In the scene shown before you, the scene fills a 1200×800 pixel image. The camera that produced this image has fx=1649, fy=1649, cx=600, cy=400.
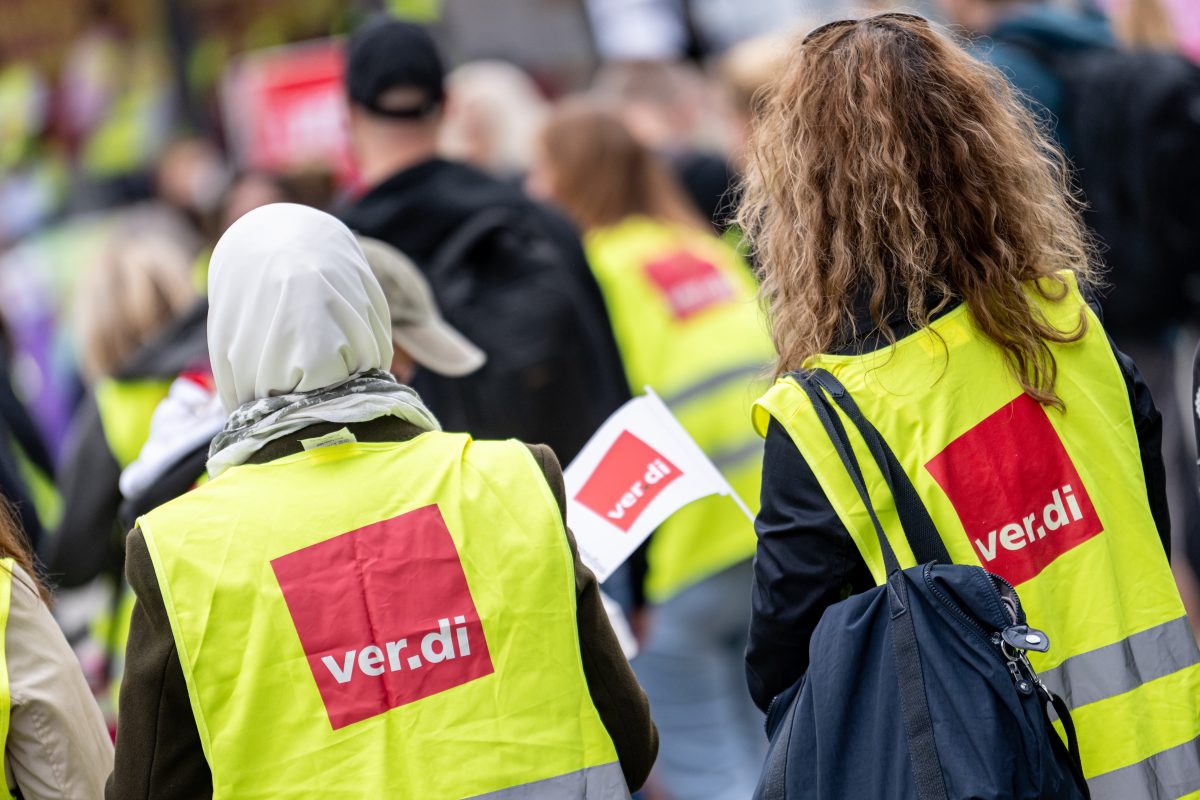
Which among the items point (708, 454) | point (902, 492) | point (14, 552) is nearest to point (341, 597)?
point (14, 552)

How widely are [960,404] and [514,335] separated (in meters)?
1.95

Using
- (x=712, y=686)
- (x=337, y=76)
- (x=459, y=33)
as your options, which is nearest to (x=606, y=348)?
(x=712, y=686)

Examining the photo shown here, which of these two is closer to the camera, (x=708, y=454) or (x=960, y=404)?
(x=960, y=404)

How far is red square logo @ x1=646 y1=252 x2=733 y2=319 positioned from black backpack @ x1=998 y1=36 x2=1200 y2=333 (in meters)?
1.31

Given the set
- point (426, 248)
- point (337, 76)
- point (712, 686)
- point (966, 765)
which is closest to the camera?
point (966, 765)

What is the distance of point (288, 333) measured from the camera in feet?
8.71

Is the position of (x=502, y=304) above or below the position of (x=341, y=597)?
below

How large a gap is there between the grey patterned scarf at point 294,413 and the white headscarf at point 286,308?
0.02 metres

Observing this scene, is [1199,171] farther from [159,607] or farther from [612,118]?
[159,607]

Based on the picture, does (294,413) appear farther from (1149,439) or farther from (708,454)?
(708,454)

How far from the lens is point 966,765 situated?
7.78ft

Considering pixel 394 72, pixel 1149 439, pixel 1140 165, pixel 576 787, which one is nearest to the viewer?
pixel 576 787

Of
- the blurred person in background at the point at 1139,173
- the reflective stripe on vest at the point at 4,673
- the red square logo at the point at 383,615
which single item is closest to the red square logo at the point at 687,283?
the blurred person in background at the point at 1139,173

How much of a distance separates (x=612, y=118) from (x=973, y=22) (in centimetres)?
151
